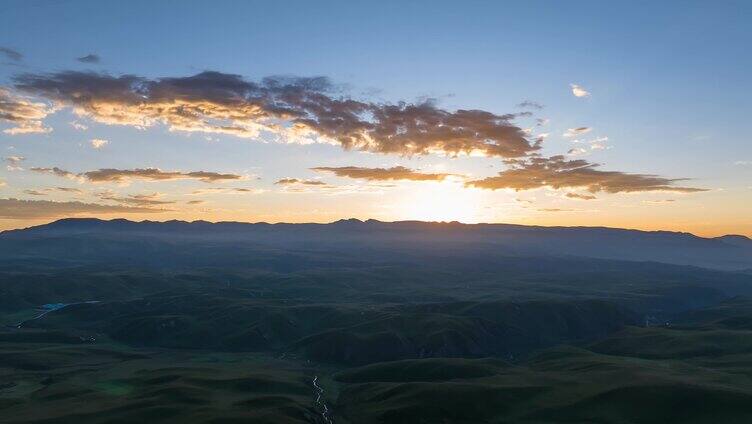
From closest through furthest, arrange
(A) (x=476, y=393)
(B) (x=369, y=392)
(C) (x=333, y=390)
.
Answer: (A) (x=476, y=393) → (B) (x=369, y=392) → (C) (x=333, y=390)

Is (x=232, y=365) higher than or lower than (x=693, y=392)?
lower

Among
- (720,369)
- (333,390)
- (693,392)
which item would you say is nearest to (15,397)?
(333,390)

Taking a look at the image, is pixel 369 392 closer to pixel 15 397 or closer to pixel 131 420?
pixel 131 420

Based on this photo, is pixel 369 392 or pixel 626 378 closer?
pixel 626 378

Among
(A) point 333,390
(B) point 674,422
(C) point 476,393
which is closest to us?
(B) point 674,422

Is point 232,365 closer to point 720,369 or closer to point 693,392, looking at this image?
point 693,392

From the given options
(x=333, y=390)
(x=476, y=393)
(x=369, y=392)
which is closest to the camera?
(x=476, y=393)

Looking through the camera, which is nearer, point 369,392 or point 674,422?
point 674,422

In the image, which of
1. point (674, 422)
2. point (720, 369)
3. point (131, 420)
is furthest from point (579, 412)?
point (131, 420)

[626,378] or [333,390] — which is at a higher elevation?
[626,378]
